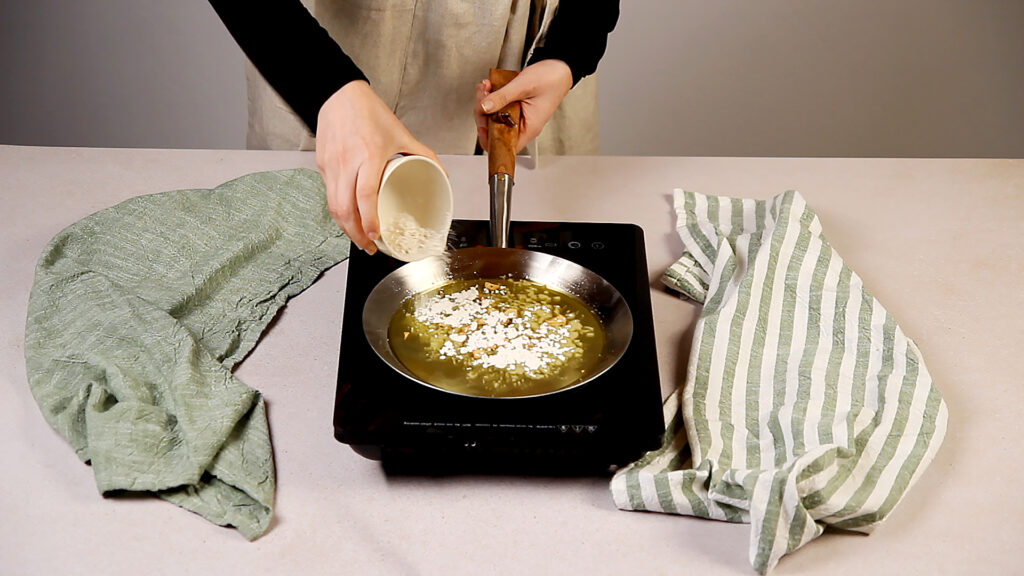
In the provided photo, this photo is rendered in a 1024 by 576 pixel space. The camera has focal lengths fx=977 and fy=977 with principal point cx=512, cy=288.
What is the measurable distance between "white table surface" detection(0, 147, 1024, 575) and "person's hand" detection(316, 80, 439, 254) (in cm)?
20

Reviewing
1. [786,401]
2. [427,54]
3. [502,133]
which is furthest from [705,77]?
[786,401]

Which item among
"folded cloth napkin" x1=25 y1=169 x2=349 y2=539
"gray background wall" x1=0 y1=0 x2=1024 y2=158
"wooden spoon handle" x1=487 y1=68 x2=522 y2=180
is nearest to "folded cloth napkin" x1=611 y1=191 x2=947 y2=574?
"wooden spoon handle" x1=487 y1=68 x2=522 y2=180

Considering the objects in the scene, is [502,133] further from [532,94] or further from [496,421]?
[496,421]

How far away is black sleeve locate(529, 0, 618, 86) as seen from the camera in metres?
1.37

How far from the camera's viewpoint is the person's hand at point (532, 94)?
1262 millimetres

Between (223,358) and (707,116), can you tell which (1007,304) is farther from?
(707,116)

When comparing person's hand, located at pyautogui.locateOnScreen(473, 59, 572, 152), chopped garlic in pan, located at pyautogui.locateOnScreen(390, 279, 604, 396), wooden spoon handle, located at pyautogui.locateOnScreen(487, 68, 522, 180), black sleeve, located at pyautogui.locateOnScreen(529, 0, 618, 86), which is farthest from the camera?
black sleeve, located at pyautogui.locateOnScreen(529, 0, 618, 86)

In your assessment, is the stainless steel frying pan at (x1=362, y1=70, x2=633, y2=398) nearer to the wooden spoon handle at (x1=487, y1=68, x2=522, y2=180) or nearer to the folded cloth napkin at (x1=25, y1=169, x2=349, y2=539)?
the wooden spoon handle at (x1=487, y1=68, x2=522, y2=180)

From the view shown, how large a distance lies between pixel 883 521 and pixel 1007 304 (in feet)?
1.50

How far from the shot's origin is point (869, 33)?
2.66 m

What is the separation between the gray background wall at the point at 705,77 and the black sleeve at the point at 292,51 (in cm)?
150

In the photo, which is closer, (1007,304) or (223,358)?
(223,358)

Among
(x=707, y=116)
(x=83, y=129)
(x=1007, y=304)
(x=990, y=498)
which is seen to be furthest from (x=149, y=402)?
(x=707, y=116)

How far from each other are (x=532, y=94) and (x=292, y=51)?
1.15 feet
